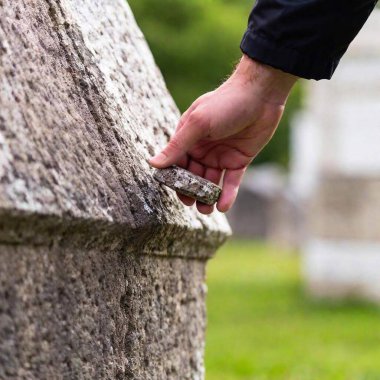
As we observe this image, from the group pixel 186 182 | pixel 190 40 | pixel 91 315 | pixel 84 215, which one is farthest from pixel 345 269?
pixel 84 215

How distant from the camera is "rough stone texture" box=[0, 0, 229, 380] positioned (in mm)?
1632

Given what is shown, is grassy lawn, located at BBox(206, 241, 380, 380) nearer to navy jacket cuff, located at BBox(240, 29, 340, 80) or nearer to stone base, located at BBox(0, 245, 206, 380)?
stone base, located at BBox(0, 245, 206, 380)

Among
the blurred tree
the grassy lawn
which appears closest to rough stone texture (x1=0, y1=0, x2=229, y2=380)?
the grassy lawn

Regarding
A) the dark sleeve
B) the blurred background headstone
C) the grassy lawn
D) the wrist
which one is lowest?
the wrist

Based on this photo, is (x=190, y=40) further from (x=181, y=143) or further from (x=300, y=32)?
(x=300, y=32)

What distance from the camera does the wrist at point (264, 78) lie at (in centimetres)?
197

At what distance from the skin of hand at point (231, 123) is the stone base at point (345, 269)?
774 cm

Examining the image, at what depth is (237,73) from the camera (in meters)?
2.01

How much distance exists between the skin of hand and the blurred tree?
419 inches

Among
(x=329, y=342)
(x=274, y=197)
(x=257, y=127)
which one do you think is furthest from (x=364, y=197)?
(x=274, y=197)

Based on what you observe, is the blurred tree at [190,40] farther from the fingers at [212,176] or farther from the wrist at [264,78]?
the wrist at [264,78]

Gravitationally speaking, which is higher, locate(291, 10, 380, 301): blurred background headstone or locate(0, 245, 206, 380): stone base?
locate(291, 10, 380, 301): blurred background headstone

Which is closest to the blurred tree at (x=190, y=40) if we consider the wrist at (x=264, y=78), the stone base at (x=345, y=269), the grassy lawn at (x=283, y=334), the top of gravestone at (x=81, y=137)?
the grassy lawn at (x=283, y=334)

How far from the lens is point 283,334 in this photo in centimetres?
774
